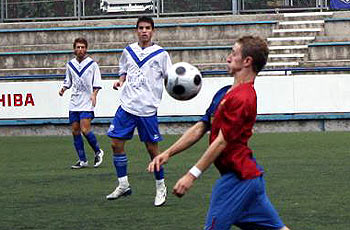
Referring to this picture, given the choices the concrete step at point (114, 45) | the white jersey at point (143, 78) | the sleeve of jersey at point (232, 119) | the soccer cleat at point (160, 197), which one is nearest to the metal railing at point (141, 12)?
the concrete step at point (114, 45)

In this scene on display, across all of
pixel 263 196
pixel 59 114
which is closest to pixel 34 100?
pixel 59 114

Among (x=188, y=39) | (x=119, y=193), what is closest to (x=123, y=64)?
(x=119, y=193)

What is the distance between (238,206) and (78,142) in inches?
417

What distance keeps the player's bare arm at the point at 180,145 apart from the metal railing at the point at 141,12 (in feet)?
75.0

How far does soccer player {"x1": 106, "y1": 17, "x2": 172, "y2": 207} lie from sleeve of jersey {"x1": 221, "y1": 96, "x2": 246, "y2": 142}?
5.35 meters

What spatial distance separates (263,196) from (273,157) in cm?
1062

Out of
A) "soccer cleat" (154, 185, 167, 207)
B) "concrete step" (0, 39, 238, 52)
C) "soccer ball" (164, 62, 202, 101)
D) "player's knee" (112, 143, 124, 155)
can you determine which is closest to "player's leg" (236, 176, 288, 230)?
"soccer ball" (164, 62, 202, 101)

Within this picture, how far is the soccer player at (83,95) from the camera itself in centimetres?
1711

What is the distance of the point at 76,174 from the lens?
51.2 feet

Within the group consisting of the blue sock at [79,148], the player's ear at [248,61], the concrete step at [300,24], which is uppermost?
the concrete step at [300,24]

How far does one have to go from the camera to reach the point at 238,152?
673 cm

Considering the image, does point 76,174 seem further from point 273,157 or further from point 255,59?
point 255,59

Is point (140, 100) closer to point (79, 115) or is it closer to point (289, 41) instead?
point (79, 115)

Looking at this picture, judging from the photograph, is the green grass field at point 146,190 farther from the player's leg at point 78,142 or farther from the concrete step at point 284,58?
the concrete step at point 284,58
